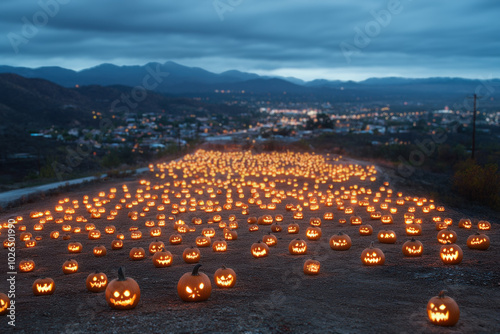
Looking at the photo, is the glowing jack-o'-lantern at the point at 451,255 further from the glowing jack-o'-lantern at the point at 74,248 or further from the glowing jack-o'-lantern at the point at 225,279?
the glowing jack-o'-lantern at the point at 74,248

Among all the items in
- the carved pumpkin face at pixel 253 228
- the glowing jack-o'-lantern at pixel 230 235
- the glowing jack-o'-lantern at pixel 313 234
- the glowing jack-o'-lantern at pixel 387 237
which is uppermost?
the glowing jack-o'-lantern at pixel 387 237

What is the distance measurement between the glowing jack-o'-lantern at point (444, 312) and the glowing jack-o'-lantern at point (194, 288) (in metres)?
3.47

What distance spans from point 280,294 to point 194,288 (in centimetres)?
150

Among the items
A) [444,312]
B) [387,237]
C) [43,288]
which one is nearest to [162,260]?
[43,288]

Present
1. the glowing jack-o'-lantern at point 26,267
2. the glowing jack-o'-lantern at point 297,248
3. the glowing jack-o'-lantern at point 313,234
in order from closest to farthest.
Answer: the glowing jack-o'-lantern at point 26,267 < the glowing jack-o'-lantern at point 297,248 < the glowing jack-o'-lantern at point 313,234

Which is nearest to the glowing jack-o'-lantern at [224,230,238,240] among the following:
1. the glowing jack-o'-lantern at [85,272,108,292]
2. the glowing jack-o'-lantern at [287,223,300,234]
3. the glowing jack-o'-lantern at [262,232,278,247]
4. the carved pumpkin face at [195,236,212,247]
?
the carved pumpkin face at [195,236,212,247]

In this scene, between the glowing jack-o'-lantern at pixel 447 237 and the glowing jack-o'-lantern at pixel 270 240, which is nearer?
the glowing jack-o'-lantern at pixel 447 237

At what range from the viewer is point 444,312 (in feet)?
19.9

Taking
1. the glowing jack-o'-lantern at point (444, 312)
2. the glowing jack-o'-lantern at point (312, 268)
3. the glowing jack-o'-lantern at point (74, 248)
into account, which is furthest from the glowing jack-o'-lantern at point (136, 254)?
the glowing jack-o'-lantern at point (444, 312)

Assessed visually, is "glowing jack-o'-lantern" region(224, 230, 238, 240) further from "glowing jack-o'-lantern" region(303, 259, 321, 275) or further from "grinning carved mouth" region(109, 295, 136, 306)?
"grinning carved mouth" region(109, 295, 136, 306)

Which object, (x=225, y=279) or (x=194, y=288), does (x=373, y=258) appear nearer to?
(x=225, y=279)

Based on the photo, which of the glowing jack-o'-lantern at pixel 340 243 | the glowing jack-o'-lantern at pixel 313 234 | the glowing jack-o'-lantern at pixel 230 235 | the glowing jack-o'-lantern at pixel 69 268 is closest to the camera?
the glowing jack-o'-lantern at pixel 69 268

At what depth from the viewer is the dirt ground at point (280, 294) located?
624cm

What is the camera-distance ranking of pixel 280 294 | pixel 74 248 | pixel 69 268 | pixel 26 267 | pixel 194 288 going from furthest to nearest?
pixel 74 248, pixel 26 267, pixel 69 268, pixel 280 294, pixel 194 288
